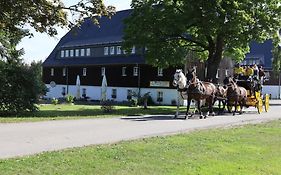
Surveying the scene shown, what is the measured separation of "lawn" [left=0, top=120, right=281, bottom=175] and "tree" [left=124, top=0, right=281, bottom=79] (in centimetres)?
1585

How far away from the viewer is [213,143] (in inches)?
560

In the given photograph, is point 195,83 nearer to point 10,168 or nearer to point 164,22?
point 164,22

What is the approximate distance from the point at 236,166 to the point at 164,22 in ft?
70.1

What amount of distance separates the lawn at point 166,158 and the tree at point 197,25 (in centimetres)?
1585

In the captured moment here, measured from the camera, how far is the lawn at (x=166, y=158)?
31.6 feet

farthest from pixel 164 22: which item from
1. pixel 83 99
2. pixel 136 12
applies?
pixel 83 99

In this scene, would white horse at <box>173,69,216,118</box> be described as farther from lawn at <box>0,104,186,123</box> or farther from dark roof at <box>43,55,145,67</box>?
dark roof at <box>43,55,145,67</box>

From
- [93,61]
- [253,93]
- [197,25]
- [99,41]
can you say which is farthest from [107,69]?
[253,93]

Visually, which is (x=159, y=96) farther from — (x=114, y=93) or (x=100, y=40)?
(x=100, y=40)

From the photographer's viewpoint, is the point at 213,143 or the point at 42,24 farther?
the point at 213,143

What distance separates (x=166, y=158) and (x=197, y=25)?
69.3ft

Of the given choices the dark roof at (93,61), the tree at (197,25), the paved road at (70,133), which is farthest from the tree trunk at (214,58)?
the dark roof at (93,61)

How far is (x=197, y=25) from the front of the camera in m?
31.4

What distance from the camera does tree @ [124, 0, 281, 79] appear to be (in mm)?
30156
